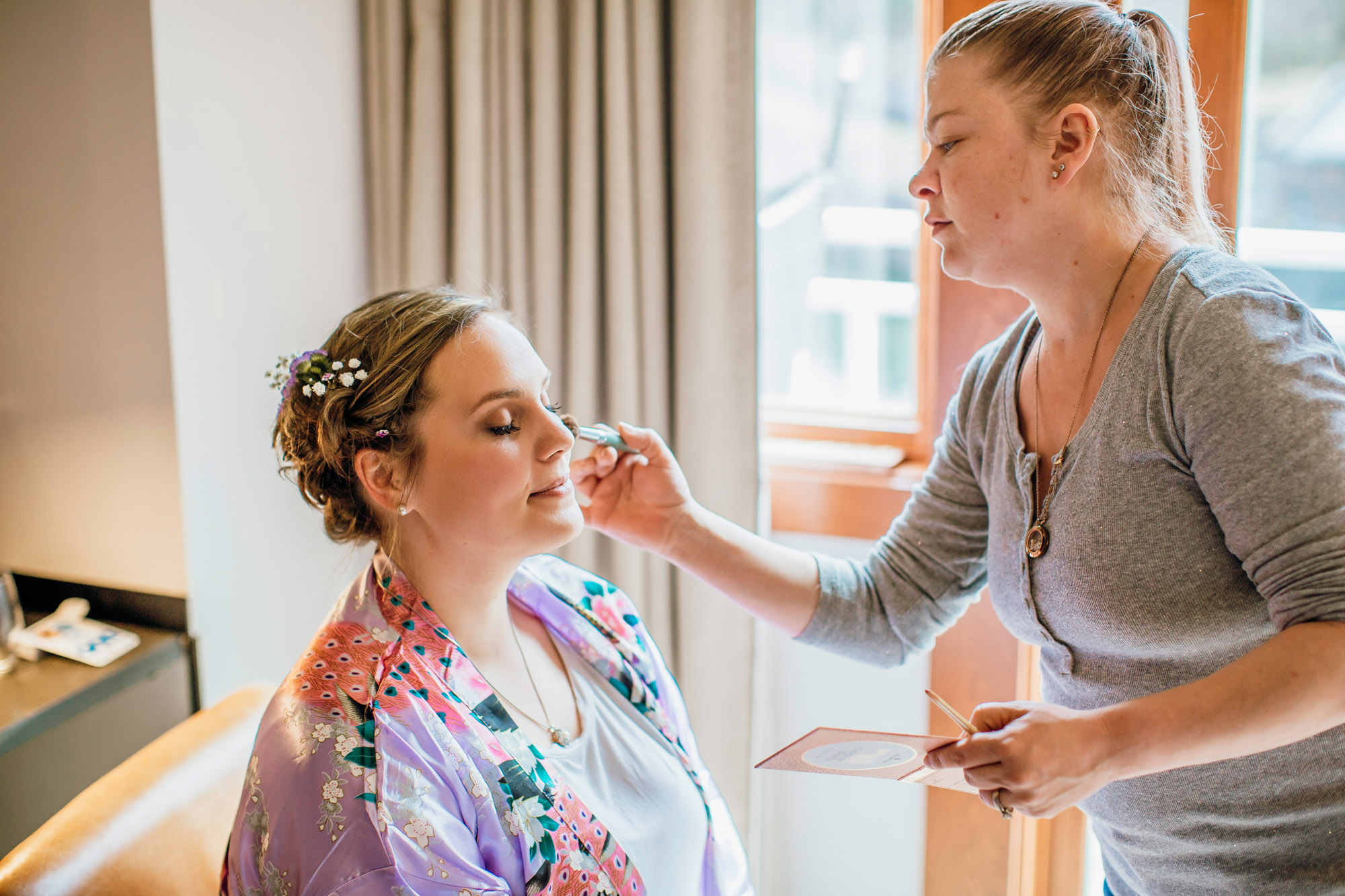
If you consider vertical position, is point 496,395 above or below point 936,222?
below

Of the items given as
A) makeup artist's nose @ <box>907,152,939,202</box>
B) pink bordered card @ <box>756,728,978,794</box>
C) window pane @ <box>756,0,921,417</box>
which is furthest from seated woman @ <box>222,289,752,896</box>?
window pane @ <box>756,0,921,417</box>

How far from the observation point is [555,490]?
1.33m

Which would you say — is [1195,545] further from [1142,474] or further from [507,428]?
[507,428]

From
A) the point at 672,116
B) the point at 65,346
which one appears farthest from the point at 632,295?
the point at 65,346

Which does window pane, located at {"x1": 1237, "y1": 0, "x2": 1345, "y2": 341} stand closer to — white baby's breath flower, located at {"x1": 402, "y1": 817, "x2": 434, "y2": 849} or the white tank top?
the white tank top

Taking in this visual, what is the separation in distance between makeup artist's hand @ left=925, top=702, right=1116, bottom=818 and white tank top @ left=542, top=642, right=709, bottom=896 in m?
0.42

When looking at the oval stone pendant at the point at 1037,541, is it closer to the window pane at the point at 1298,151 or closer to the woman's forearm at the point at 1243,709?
the woman's forearm at the point at 1243,709

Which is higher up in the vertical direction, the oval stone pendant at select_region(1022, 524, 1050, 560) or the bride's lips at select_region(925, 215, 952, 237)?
the bride's lips at select_region(925, 215, 952, 237)

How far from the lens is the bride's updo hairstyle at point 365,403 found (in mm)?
1275

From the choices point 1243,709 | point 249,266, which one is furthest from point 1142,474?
point 249,266

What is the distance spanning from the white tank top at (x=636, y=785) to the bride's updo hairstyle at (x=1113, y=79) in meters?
0.91

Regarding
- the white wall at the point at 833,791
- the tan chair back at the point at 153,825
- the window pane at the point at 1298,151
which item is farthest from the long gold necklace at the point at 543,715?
the window pane at the point at 1298,151

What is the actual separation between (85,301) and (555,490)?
3.47ft

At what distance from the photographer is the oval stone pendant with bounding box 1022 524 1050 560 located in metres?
1.22
